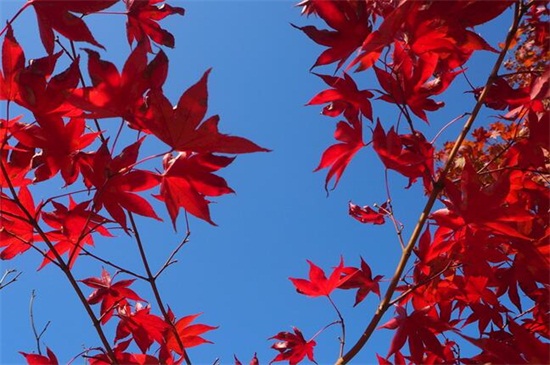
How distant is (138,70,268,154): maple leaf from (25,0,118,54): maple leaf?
15cm

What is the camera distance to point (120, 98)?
0.82 meters

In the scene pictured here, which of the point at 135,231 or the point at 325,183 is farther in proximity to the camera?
the point at 325,183

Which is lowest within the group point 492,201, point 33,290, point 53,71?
point 492,201

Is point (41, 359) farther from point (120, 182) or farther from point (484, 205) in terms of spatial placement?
→ point (484, 205)

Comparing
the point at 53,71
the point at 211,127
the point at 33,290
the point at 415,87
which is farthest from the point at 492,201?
the point at 33,290

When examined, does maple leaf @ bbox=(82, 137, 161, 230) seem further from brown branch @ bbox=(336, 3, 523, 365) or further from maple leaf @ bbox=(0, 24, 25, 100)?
brown branch @ bbox=(336, 3, 523, 365)

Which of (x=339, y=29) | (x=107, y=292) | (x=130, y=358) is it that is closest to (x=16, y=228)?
(x=107, y=292)

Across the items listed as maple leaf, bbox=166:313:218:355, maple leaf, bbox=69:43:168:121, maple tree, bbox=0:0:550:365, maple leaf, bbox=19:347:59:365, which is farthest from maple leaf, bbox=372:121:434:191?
maple leaf, bbox=19:347:59:365

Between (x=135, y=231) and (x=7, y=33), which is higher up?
(x=7, y=33)

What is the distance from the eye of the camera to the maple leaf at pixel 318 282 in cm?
120

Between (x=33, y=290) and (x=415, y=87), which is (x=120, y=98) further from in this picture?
(x=33, y=290)

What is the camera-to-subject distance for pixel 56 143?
3.15ft

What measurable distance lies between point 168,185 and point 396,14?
1.64 ft

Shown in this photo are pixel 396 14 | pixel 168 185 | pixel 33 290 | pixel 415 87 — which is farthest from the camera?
pixel 33 290
